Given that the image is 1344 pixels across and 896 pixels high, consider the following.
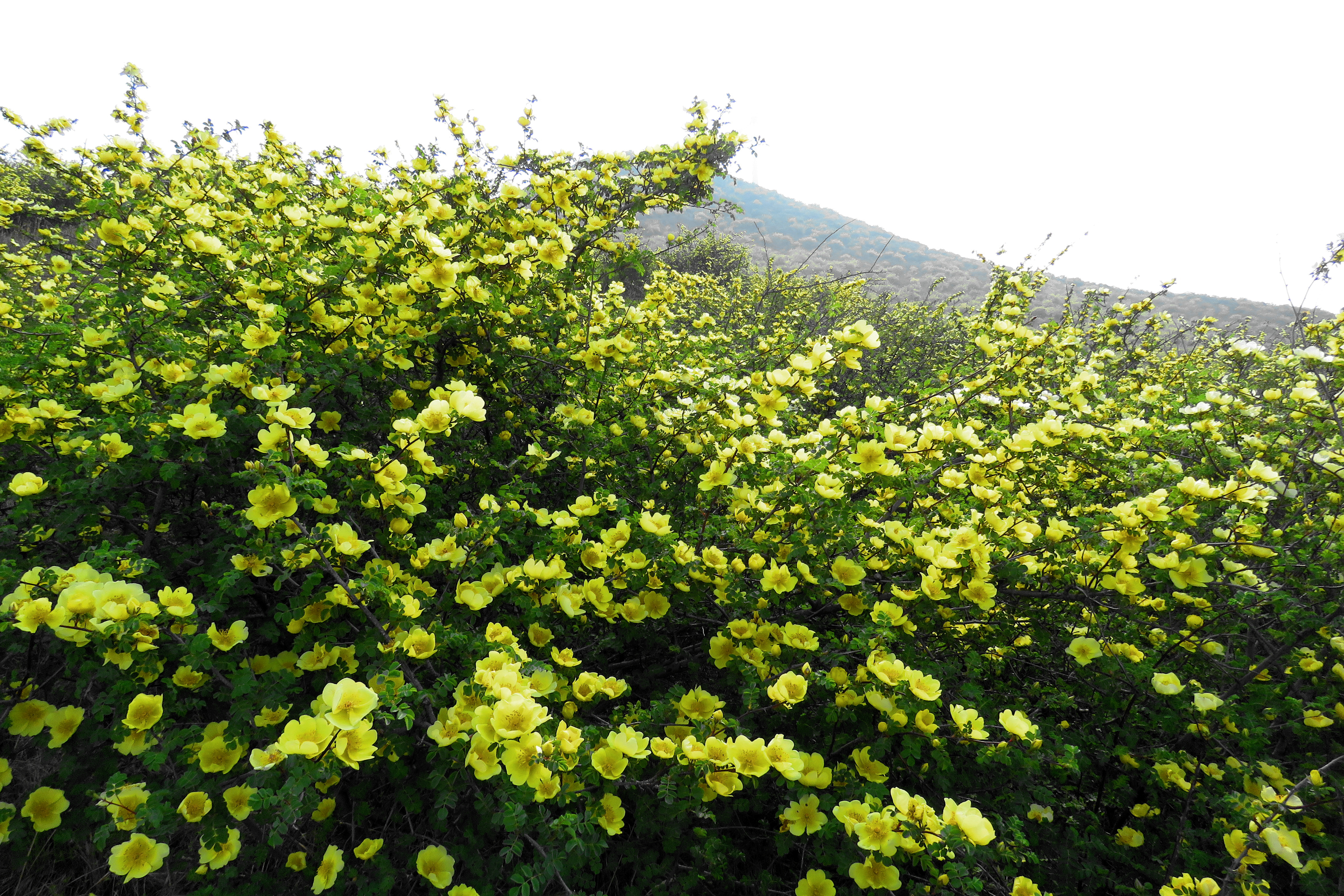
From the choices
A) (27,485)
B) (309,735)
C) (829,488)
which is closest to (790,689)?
(829,488)

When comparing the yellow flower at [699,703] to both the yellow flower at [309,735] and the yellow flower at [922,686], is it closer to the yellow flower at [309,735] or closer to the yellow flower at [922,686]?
the yellow flower at [922,686]

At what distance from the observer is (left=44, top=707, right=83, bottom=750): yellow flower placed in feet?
4.47

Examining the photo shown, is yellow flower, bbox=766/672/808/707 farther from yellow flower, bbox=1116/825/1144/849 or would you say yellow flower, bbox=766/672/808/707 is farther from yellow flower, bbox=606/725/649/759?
yellow flower, bbox=1116/825/1144/849

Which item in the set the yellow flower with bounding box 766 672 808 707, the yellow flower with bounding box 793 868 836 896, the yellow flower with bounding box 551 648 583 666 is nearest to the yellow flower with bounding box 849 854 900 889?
the yellow flower with bounding box 793 868 836 896

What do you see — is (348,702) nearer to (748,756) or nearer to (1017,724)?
(748,756)

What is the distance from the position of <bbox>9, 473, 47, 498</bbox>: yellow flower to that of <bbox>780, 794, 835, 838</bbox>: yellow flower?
248 cm

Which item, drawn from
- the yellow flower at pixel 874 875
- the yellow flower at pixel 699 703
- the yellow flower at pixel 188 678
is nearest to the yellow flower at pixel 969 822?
the yellow flower at pixel 874 875

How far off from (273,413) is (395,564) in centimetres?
55

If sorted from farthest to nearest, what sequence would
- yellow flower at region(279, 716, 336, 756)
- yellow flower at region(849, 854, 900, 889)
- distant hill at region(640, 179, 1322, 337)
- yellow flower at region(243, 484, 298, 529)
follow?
1. distant hill at region(640, 179, 1322, 337)
2. yellow flower at region(849, 854, 900, 889)
3. yellow flower at region(243, 484, 298, 529)
4. yellow flower at region(279, 716, 336, 756)

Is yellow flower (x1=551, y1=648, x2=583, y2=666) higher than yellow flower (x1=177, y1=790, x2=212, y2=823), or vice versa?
yellow flower (x1=551, y1=648, x2=583, y2=666)

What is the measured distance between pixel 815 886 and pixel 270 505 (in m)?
1.95

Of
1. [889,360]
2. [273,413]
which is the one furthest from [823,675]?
[889,360]

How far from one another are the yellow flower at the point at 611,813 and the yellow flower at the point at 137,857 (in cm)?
115

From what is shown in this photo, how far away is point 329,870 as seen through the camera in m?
1.38
